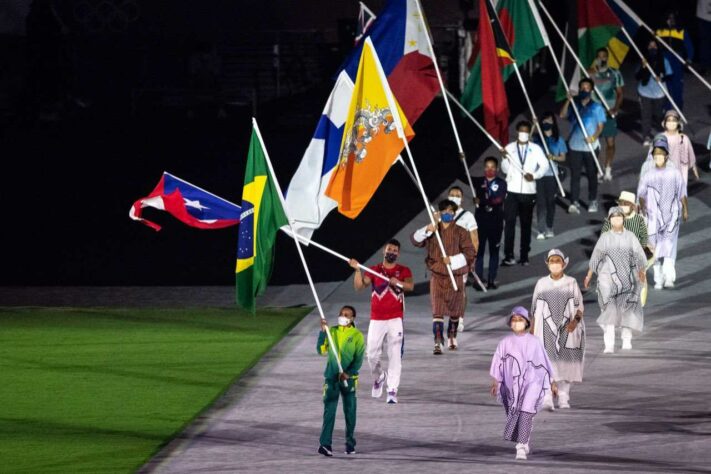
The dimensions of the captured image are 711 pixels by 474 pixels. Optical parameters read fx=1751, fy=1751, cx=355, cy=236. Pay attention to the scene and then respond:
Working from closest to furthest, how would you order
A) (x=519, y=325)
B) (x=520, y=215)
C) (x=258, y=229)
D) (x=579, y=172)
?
(x=519, y=325)
(x=258, y=229)
(x=520, y=215)
(x=579, y=172)

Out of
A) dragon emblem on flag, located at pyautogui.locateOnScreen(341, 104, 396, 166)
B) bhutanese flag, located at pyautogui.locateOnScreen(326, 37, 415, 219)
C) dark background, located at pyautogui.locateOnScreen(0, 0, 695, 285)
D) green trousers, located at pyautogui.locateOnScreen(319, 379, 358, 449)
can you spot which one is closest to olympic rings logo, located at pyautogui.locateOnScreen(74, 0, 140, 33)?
dark background, located at pyautogui.locateOnScreen(0, 0, 695, 285)

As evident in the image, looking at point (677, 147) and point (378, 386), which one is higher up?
point (677, 147)

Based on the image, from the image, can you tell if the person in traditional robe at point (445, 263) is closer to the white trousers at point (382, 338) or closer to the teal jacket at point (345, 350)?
the white trousers at point (382, 338)

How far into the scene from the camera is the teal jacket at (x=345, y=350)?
15.6 m

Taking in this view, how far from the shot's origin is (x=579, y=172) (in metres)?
27.7

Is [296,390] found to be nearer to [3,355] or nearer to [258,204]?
[258,204]

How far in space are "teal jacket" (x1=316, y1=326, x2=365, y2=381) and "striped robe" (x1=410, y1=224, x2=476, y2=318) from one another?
4.57 m

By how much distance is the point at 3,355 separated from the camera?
21359 mm

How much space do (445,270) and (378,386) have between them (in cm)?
247

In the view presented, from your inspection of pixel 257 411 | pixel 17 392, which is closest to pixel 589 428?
pixel 257 411

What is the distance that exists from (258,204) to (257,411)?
86.1 inches

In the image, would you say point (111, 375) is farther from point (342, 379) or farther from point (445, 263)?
point (342, 379)

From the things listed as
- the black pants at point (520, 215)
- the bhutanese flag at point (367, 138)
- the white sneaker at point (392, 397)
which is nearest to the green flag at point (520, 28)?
the black pants at point (520, 215)

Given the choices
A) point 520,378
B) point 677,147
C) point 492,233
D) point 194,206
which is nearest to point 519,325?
point 520,378
